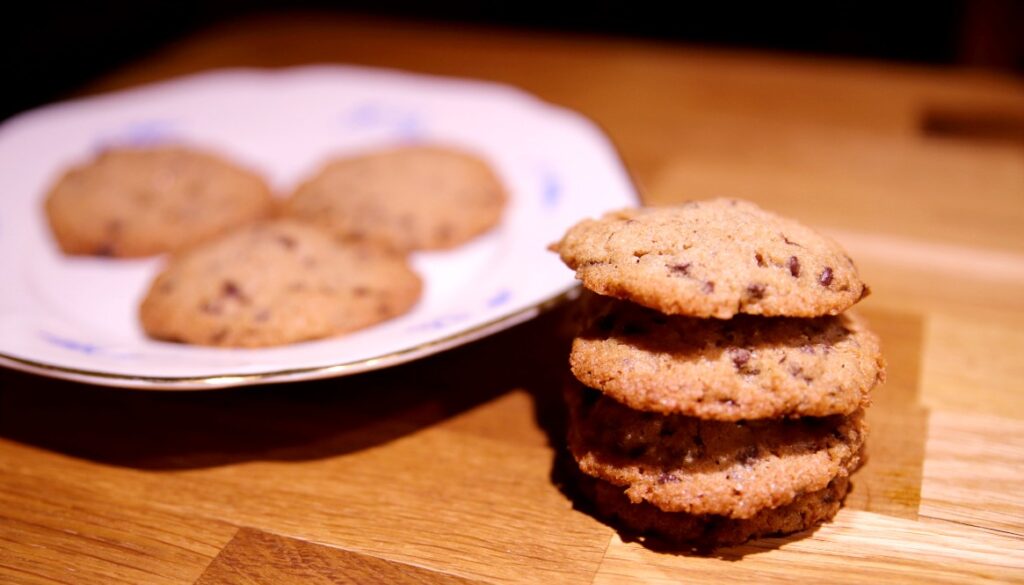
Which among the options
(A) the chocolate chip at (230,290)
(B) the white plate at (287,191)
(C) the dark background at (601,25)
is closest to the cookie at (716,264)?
(B) the white plate at (287,191)

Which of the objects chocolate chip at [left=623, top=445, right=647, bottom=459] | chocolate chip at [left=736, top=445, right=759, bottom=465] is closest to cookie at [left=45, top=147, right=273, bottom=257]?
chocolate chip at [left=623, top=445, right=647, bottom=459]

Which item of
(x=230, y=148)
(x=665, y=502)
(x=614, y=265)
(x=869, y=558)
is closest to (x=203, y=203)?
(x=230, y=148)

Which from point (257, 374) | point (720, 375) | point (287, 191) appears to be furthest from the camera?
point (287, 191)

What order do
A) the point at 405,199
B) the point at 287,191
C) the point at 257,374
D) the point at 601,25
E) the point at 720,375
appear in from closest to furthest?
1. the point at 720,375
2. the point at 257,374
3. the point at 405,199
4. the point at 287,191
5. the point at 601,25

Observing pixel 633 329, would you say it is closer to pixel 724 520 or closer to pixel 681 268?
pixel 681 268

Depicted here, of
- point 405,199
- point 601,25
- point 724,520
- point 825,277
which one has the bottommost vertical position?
point 601,25

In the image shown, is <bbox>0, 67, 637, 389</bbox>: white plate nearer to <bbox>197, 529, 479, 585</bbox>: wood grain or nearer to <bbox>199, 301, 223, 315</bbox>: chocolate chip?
<bbox>199, 301, 223, 315</bbox>: chocolate chip

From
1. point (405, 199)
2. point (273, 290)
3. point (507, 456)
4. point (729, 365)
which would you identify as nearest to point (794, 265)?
point (729, 365)

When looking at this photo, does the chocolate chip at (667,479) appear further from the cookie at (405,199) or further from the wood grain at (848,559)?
the cookie at (405,199)
